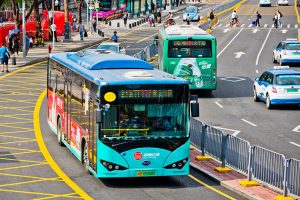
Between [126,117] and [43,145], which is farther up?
[126,117]

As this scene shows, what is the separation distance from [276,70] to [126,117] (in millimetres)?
20028

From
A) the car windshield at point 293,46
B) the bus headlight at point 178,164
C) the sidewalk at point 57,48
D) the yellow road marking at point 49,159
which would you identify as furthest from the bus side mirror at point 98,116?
the car windshield at point 293,46

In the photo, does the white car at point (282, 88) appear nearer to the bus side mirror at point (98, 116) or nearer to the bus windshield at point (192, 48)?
the bus windshield at point (192, 48)

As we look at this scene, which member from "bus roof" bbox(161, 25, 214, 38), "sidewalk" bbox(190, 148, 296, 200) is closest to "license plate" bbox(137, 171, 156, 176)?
"sidewalk" bbox(190, 148, 296, 200)

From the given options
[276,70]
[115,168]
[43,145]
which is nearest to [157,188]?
[115,168]

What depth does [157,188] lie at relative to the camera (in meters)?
22.8

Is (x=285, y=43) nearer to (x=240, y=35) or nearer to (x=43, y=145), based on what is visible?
(x=240, y=35)

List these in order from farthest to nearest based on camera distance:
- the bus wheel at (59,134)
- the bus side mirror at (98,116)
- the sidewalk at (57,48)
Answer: the sidewalk at (57,48), the bus wheel at (59,134), the bus side mirror at (98,116)

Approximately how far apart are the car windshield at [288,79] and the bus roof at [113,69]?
13058 millimetres

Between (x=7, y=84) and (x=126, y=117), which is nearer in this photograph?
(x=126, y=117)

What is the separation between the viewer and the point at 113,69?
2533 centimetres

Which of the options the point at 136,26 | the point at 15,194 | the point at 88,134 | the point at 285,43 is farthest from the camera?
the point at 136,26

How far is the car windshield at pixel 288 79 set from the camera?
1554 inches

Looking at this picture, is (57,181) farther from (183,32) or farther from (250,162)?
(183,32)
